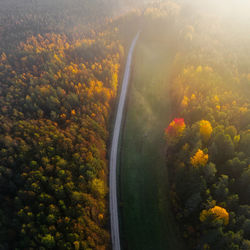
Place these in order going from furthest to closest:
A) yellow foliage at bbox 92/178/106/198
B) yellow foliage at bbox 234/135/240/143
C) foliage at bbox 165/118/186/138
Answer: foliage at bbox 165/118/186/138, yellow foliage at bbox 234/135/240/143, yellow foliage at bbox 92/178/106/198

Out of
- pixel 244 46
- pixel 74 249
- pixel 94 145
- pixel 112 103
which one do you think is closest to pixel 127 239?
pixel 74 249

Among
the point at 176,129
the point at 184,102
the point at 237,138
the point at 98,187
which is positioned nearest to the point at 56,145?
the point at 98,187

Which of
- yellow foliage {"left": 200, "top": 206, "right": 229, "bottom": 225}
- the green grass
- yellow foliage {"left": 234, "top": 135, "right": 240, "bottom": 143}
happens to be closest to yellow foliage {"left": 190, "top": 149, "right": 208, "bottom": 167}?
yellow foliage {"left": 200, "top": 206, "right": 229, "bottom": 225}

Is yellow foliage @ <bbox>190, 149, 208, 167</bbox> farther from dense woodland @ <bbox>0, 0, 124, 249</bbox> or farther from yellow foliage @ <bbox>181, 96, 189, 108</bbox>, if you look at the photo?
dense woodland @ <bbox>0, 0, 124, 249</bbox>

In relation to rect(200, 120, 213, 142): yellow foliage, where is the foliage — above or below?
above

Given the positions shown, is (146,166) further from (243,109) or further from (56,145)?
(243,109)

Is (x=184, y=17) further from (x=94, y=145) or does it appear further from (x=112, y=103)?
(x=94, y=145)

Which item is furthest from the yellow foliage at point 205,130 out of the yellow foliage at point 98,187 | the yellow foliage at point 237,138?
the yellow foliage at point 98,187
